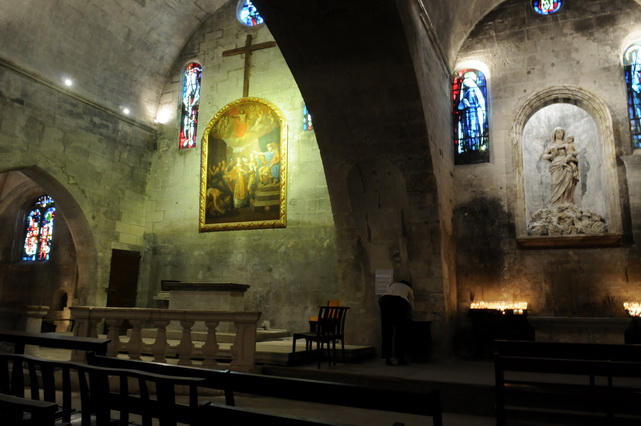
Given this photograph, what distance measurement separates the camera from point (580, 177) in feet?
30.8

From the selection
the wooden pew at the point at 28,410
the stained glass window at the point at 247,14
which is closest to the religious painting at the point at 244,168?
the stained glass window at the point at 247,14

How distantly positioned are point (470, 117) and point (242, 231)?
5.77 metres

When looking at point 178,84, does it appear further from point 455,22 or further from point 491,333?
point 491,333

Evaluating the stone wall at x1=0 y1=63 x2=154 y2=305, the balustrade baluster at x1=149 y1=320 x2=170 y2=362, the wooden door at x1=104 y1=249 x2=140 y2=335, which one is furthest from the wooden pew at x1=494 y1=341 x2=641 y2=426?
the stone wall at x1=0 y1=63 x2=154 y2=305

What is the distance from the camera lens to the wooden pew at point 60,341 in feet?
12.2

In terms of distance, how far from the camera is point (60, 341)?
3.96 metres

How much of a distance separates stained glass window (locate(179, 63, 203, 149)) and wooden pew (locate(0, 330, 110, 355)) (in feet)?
31.8

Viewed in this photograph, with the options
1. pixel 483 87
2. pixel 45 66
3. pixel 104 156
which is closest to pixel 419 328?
pixel 483 87

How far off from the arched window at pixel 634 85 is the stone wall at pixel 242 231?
594cm

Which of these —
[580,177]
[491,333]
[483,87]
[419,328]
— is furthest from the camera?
[483,87]

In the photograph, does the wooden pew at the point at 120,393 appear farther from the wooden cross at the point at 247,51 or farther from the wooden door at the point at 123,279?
the wooden cross at the point at 247,51

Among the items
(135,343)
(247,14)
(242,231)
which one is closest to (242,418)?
(135,343)

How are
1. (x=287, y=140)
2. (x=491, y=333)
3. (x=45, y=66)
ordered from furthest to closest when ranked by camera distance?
(x=287, y=140), (x=45, y=66), (x=491, y=333)

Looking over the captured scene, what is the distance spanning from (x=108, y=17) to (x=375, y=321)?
375 inches
